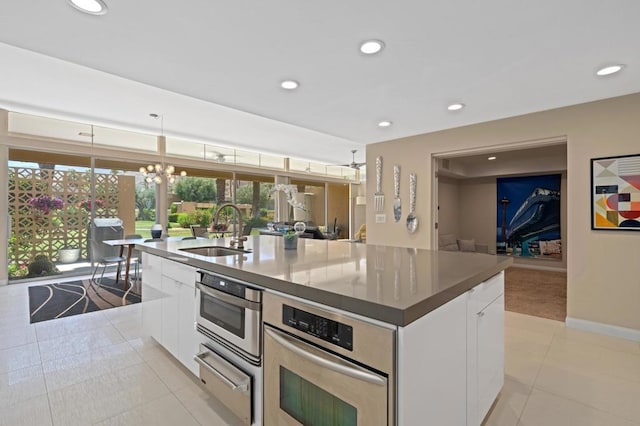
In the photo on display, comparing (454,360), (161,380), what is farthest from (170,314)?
(454,360)

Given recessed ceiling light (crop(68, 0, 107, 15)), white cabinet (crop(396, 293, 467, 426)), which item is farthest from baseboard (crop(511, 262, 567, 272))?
recessed ceiling light (crop(68, 0, 107, 15))

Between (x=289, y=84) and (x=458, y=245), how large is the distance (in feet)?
18.2

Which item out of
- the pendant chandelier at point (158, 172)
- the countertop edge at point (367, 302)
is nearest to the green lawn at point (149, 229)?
the pendant chandelier at point (158, 172)

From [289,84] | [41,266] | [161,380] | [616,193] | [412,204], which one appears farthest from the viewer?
[41,266]

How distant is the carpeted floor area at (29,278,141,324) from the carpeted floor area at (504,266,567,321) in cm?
508

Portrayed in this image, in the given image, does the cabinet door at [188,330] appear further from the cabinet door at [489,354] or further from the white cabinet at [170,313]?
the cabinet door at [489,354]

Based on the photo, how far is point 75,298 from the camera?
4.01 metres

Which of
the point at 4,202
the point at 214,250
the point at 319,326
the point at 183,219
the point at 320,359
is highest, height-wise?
the point at 4,202

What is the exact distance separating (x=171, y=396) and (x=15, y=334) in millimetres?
2169

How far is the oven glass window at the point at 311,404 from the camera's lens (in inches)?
41.4

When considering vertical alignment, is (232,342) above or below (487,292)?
below

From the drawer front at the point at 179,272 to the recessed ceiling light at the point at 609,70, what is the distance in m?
3.47

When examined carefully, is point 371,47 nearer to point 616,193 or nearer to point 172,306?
point 172,306

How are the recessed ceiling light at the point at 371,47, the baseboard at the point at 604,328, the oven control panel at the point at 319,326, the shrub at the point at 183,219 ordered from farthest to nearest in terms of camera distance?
the shrub at the point at 183,219 → the baseboard at the point at 604,328 → the recessed ceiling light at the point at 371,47 → the oven control panel at the point at 319,326
